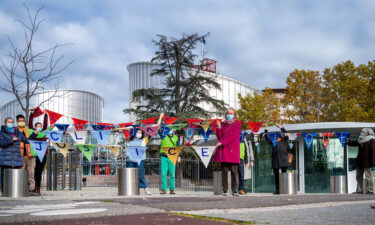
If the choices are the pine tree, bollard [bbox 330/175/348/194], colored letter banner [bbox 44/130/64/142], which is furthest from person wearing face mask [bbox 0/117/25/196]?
the pine tree

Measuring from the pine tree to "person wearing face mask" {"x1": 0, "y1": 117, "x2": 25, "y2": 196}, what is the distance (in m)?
17.8

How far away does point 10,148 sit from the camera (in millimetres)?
10539

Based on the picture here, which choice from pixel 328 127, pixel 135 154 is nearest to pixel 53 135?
pixel 135 154

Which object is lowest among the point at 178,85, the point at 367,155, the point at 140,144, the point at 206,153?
the point at 367,155

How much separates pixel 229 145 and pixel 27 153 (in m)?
4.91

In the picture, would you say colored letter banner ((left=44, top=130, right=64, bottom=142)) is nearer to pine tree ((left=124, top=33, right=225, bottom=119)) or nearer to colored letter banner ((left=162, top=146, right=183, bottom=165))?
colored letter banner ((left=162, top=146, right=183, bottom=165))

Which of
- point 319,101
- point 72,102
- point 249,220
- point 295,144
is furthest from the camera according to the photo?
point 72,102

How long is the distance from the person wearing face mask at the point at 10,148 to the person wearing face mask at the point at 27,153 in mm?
351

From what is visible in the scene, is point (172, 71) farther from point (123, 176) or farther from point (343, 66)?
point (123, 176)

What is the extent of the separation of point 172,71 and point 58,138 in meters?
19.4

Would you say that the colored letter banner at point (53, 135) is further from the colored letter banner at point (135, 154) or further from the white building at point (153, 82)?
the white building at point (153, 82)

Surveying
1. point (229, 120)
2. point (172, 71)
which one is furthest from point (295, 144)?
point (172, 71)

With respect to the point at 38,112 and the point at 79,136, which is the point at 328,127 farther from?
the point at 38,112

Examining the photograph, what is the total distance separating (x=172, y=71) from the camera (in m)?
30.7
